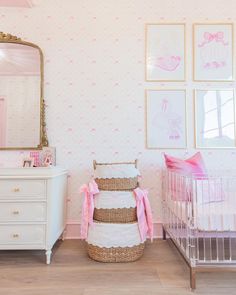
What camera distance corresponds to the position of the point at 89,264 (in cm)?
193

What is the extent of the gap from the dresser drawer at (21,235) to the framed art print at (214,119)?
1.67 meters

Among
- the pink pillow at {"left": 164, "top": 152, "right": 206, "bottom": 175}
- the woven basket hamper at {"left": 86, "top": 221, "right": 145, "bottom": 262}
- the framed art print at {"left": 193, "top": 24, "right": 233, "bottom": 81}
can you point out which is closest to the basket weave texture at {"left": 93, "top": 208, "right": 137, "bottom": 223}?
the woven basket hamper at {"left": 86, "top": 221, "right": 145, "bottom": 262}

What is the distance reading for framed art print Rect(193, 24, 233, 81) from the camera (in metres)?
2.64

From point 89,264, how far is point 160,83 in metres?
1.80

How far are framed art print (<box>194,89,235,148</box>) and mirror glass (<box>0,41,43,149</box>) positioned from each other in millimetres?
1590

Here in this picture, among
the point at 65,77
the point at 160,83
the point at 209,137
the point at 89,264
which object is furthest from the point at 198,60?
the point at 89,264

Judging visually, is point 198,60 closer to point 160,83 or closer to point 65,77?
point 160,83

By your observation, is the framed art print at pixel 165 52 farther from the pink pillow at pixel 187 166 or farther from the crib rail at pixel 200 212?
the crib rail at pixel 200 212

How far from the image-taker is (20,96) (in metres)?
2.55

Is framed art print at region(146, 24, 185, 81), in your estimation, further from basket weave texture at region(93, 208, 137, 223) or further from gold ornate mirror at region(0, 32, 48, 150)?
basket weave texture at region(93, 208, 137, 223)

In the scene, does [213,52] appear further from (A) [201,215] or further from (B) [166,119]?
(A) [201,215]

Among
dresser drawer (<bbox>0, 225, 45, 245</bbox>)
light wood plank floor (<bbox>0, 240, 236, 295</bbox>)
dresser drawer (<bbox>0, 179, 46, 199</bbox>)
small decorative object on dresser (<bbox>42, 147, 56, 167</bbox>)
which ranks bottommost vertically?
light wood plank floor (<bbox>0, 240, 236, 295</bbox>)

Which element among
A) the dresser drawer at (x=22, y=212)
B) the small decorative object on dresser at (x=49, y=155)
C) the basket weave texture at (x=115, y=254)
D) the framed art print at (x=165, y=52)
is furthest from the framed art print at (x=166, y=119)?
the dresser drawer at (x=22, y=212)

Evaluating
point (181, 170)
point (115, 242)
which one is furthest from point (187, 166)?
point (115, 242)
